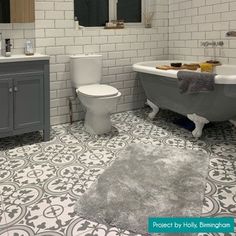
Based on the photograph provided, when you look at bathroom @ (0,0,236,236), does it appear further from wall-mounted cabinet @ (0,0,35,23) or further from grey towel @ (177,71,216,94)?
grey towel @ (177,71,216,94)

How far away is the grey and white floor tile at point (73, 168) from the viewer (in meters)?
1.81

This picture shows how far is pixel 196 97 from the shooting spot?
9.90ft

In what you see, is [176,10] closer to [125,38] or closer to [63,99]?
[125,38]

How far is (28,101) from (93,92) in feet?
2.22

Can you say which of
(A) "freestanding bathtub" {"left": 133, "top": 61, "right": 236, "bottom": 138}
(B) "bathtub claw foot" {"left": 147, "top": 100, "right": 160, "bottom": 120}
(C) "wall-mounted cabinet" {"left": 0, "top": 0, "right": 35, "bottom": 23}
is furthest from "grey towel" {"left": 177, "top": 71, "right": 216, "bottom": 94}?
(C) "wall-mounted cabinet" {"left": 0, "top": 0, "right": 35, "bottom": 23}

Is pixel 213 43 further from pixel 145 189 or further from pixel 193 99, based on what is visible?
pixel 145 189

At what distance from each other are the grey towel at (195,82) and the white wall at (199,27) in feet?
3.00

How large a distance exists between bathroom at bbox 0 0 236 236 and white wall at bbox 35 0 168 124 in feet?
0.04

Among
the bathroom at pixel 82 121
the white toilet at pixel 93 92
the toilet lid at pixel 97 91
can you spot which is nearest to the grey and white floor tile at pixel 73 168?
the bathroom at pixel 82 121

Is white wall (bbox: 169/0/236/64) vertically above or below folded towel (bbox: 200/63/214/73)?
above

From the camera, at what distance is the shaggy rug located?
185cm

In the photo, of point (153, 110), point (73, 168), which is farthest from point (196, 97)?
point (73, 168)

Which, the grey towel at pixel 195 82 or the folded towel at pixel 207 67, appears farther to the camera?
the folded towel at pixel 207 67

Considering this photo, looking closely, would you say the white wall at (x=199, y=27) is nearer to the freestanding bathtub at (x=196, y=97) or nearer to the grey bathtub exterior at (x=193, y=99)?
the freestanding bathtub at (x=196, y=97)
